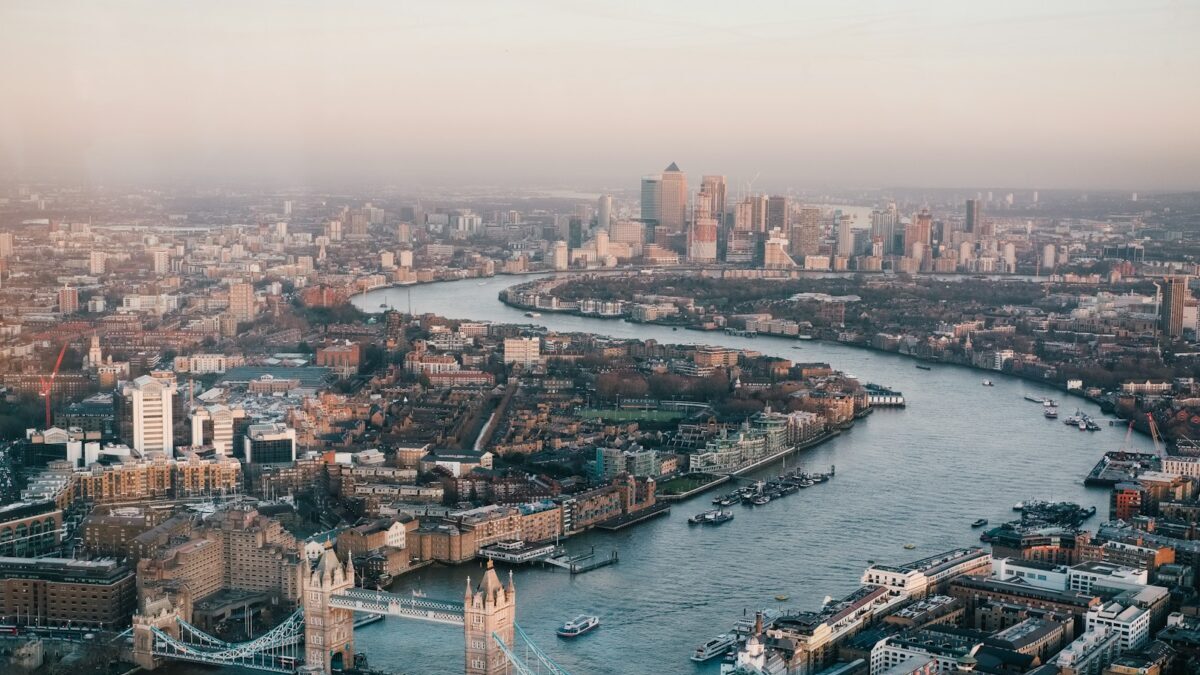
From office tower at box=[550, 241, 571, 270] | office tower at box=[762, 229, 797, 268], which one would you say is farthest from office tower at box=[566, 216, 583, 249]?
office tower at box=[762, 229, 797, 268]

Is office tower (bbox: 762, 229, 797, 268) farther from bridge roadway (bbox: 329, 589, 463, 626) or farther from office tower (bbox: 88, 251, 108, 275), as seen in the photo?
bridge roadway (bbox: 329, 589, 463, 626)

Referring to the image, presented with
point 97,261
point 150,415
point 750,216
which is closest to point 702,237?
point 750,216

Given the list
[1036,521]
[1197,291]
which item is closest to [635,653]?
[1036,521]

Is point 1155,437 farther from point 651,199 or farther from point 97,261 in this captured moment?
point 651,199

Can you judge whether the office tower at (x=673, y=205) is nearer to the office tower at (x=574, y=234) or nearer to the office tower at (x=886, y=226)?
the office tower at (x=574, y=234)

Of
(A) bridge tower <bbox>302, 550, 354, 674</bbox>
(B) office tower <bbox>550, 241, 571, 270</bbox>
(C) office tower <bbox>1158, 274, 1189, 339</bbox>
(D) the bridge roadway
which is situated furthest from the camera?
(B) office tower <bbox>550, 241, 571, 270</bbox>
